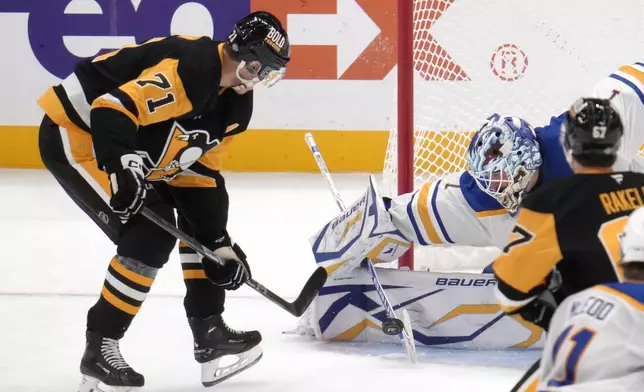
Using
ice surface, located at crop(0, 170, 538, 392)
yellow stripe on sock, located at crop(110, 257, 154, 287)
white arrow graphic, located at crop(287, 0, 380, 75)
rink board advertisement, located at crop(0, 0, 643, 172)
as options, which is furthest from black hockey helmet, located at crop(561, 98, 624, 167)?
white arrow graphic, located at crop(287, 0, 380, 75)

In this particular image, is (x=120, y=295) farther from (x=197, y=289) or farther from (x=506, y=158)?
(x=506, y=158)

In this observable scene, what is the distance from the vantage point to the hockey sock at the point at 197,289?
297cm

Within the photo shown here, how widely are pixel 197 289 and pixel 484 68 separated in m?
1.58

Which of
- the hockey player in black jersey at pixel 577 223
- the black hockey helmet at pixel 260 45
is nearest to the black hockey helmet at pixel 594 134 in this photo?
the hockey player in black jersey at pixel 577 223

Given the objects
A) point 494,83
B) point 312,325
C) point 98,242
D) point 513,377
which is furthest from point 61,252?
point 513,377

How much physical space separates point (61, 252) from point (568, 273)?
2897 mm

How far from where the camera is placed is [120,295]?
8.97ft

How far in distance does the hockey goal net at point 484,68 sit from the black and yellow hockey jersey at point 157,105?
37.4 inches

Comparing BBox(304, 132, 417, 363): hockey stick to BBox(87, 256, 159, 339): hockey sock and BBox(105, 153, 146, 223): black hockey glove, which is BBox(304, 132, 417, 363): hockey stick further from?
BBox(105, 153, 146, 223): black hockey glove

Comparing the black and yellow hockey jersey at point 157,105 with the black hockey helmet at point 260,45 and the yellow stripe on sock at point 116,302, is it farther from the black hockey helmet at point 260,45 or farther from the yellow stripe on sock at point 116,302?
the yellow stripe on sock at point 116,302

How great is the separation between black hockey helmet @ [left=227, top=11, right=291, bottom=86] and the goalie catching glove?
55 cm

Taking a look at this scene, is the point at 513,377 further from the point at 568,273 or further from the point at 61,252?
the point at 61,252

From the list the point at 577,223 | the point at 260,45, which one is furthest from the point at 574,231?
the point at 260,45

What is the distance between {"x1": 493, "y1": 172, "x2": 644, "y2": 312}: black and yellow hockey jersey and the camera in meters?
1.86
